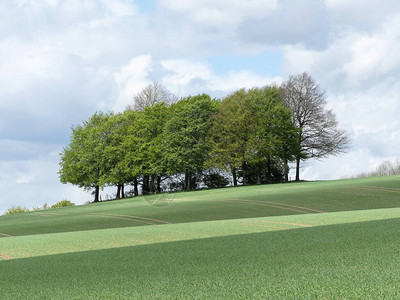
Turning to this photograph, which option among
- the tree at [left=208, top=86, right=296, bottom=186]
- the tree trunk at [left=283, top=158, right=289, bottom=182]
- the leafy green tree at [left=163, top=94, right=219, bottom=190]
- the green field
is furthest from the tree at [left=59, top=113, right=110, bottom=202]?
the green field

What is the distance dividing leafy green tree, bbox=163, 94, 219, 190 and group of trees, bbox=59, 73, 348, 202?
0.10m

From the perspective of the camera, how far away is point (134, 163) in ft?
172

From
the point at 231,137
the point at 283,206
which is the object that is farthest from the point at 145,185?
the point at 283,206

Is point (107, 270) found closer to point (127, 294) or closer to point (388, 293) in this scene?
point (127, 294)

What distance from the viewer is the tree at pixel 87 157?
54.5 metres

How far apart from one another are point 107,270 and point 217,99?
51.9 m

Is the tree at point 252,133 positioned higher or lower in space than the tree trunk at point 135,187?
higher

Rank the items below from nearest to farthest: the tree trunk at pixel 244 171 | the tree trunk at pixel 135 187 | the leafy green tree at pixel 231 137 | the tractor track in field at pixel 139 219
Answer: the tractor track in field at pixel 139 219 < the leafy green tree at pixel 231 137 < the tree trunk at pixel 244 171 < the tree trunk at pixel 135 187

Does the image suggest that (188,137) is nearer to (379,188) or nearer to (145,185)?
(145,185)

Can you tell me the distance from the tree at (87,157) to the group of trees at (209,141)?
0.37 feet

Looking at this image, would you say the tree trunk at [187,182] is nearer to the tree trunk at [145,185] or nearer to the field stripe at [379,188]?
the tree trunk at [145,185]

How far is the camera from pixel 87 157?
55.2m

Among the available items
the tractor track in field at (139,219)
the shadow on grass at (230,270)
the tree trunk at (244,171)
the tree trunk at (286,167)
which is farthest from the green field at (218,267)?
the tree trunk at (286,167)

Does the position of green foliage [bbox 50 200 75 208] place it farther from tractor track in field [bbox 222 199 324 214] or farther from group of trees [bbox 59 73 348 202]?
tractor track in field [bbox 222 199 324 214]
